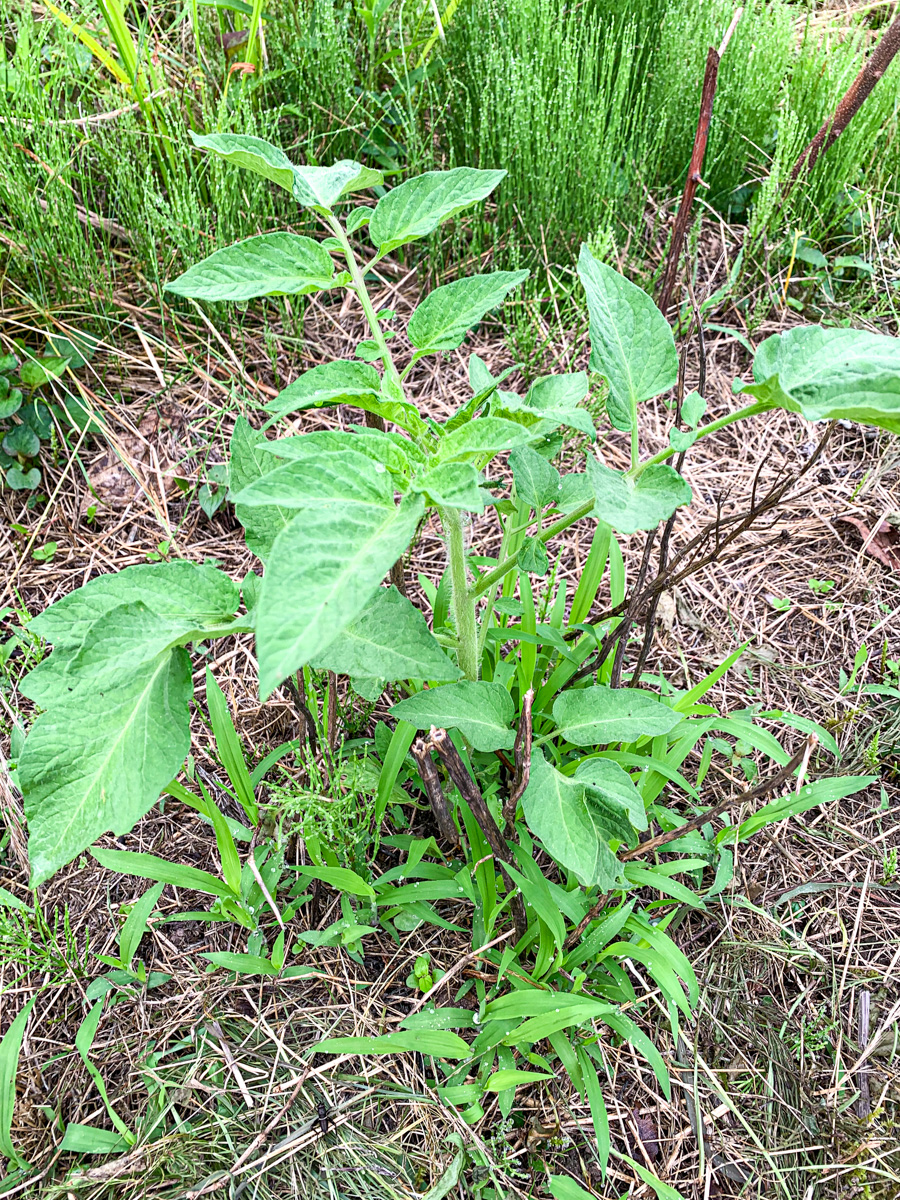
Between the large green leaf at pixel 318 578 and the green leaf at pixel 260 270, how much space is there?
371 mm

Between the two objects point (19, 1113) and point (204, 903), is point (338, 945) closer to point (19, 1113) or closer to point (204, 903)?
point (204, 903)

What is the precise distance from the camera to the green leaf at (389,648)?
3.32 ft

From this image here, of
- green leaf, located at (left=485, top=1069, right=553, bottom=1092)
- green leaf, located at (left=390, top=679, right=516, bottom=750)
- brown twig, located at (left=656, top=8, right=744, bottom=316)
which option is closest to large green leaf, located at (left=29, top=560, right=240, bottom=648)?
green leaf, located at (left=390, top=679, right=516, bottom=750)

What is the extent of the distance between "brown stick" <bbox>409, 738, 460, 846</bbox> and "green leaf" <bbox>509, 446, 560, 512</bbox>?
0.37 meters

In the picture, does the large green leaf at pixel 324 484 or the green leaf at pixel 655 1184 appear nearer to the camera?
the large green leaf at pixel 324 484

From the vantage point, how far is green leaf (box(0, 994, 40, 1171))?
1.19m

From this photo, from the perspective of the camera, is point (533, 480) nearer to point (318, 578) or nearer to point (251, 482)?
point (251, 482)

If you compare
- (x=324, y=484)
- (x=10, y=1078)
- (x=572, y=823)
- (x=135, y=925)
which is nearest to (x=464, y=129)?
(x=324, y=484)

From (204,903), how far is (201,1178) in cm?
41

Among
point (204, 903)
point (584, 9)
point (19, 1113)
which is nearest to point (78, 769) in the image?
point (204, 903)

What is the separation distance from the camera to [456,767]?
112 cm

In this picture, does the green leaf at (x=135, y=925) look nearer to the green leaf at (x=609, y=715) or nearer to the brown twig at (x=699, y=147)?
the green leaf at (x=609, y=715)

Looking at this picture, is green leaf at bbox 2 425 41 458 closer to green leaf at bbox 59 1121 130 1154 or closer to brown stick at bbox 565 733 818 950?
green leaf at bbox 59 1121 130 1154

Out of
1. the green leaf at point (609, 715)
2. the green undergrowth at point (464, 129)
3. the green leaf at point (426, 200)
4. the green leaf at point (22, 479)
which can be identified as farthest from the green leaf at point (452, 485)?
→ the green leaf at point (22, 479)
